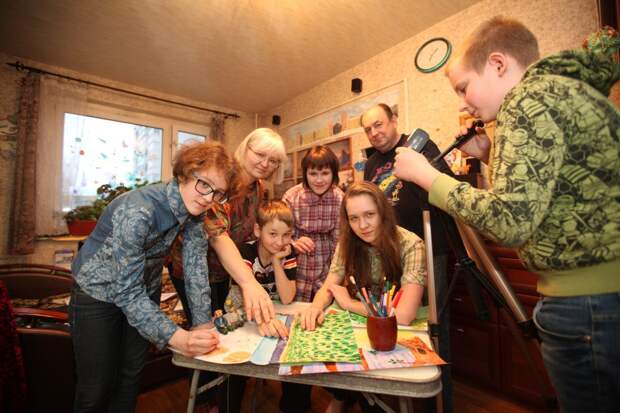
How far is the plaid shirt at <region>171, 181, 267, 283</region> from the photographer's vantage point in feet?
4.19

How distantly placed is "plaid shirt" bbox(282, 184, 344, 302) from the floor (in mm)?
713

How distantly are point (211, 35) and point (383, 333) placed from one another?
2993 millimetres

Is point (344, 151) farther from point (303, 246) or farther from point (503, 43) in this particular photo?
point (503, 43)

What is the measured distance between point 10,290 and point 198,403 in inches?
79.9

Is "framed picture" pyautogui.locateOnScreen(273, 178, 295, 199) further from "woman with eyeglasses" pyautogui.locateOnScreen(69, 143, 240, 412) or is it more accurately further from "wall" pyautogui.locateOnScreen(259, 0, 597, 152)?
"woman with eyeglasses" pyautogui.locateOnScreen(69, 143, 240, 412)

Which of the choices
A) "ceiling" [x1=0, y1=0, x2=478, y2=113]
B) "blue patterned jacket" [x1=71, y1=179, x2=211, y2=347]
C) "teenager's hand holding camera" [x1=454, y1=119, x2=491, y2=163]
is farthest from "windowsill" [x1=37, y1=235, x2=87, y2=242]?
"teenager's hand holding camera" [x1=454, y1=119, x2=491, y2=163]

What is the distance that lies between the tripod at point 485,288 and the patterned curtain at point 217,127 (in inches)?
159

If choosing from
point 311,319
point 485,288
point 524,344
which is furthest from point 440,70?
point 311,319

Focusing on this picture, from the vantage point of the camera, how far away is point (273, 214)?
1.60 metres

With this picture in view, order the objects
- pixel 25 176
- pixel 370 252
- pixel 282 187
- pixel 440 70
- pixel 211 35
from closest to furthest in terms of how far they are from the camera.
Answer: pixel 370 252, pixel 440 70, pixel 211 35, pixel 25 176, pixel 282 187

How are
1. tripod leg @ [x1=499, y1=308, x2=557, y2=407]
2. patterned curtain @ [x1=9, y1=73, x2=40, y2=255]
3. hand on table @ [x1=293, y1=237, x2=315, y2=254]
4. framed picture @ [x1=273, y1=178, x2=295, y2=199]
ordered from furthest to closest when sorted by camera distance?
framed picture @ [x1=273, y1=178, x2=295, y2=199] < patterned curtain @ [x1=9, y1=73, x2=40, y2=255] < hand on table @ [x1=293, y1=237, x2=315, y2=254] < tripod leg @ [x1=499, y1=308, x2=557, y2=407]

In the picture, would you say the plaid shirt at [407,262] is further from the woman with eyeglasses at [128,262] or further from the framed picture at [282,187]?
the framed picture at [282,187]

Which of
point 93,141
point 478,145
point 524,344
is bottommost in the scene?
point 524,344

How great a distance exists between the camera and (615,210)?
548 mm
